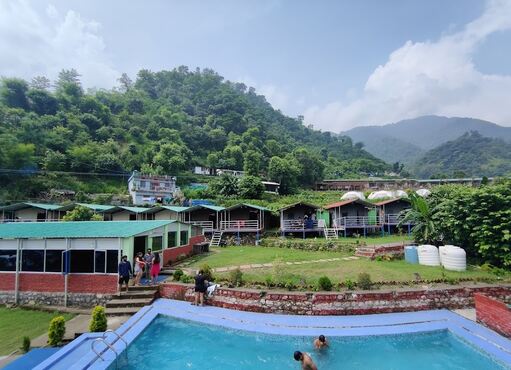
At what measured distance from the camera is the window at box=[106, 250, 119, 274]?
14227mm

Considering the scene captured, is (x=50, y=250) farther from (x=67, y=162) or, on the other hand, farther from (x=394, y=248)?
(x=67, y=162)

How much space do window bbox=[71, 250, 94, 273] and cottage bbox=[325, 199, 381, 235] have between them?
22.2 meters

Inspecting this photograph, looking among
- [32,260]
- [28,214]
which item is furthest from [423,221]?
[28,214]

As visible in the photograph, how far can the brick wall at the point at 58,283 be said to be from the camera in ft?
46.5

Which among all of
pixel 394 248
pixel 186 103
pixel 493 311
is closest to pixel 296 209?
pixel 394 248

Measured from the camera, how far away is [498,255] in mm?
15695

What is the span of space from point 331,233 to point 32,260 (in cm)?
2399

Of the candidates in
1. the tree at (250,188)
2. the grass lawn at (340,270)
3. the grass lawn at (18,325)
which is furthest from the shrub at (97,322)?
the tree at (250,188)

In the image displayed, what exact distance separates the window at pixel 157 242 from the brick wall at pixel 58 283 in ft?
11.3

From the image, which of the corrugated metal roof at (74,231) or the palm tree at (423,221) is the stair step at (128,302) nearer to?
the corrugated metal roof at (74,231)

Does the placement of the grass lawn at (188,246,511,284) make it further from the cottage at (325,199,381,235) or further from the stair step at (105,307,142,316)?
the cottage at (325,199,381,235)

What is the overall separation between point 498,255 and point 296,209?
1841cm

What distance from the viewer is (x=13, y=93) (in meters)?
65.1

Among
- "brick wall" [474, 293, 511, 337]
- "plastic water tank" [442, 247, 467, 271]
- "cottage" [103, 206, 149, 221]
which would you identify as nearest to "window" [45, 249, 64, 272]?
"cottage" [103, 206, 149, 221]
